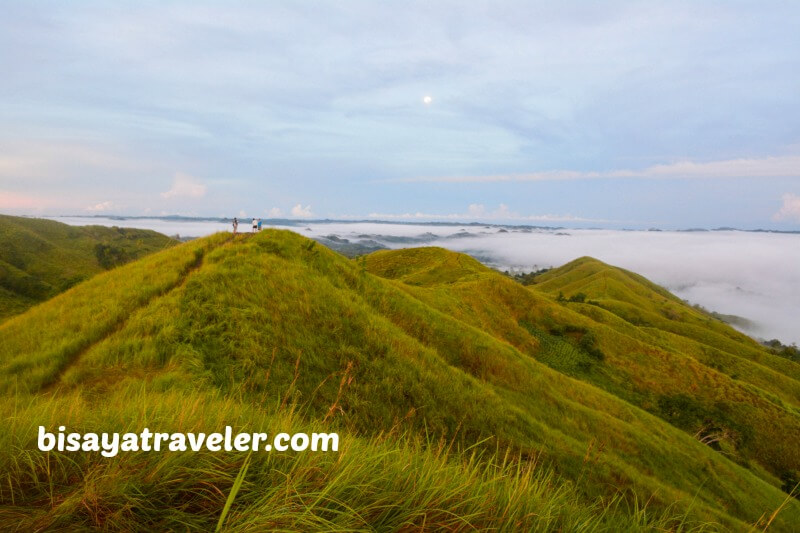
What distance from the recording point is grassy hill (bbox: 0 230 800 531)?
2.95 metres

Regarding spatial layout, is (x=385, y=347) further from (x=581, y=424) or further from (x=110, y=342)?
(x=581, y=424)

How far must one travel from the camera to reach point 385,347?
38.6ft

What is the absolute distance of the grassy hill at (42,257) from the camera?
102 metres

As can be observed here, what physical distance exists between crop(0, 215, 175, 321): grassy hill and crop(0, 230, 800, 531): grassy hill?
104711 mm

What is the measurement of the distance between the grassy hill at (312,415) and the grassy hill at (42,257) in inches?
4122

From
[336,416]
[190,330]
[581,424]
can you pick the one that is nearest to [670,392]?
[581,424]

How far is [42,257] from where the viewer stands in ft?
461

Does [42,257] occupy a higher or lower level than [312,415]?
lower

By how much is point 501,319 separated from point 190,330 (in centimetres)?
3408

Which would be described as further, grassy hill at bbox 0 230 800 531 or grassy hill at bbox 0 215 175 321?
grassy hill at bbox 0 215 175 321

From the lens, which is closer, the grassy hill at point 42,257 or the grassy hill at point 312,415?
the grassy hill at point 312,415

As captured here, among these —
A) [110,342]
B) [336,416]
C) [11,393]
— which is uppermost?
[110,342]

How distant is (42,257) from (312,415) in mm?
194669

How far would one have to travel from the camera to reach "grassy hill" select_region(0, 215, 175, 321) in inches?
4011
